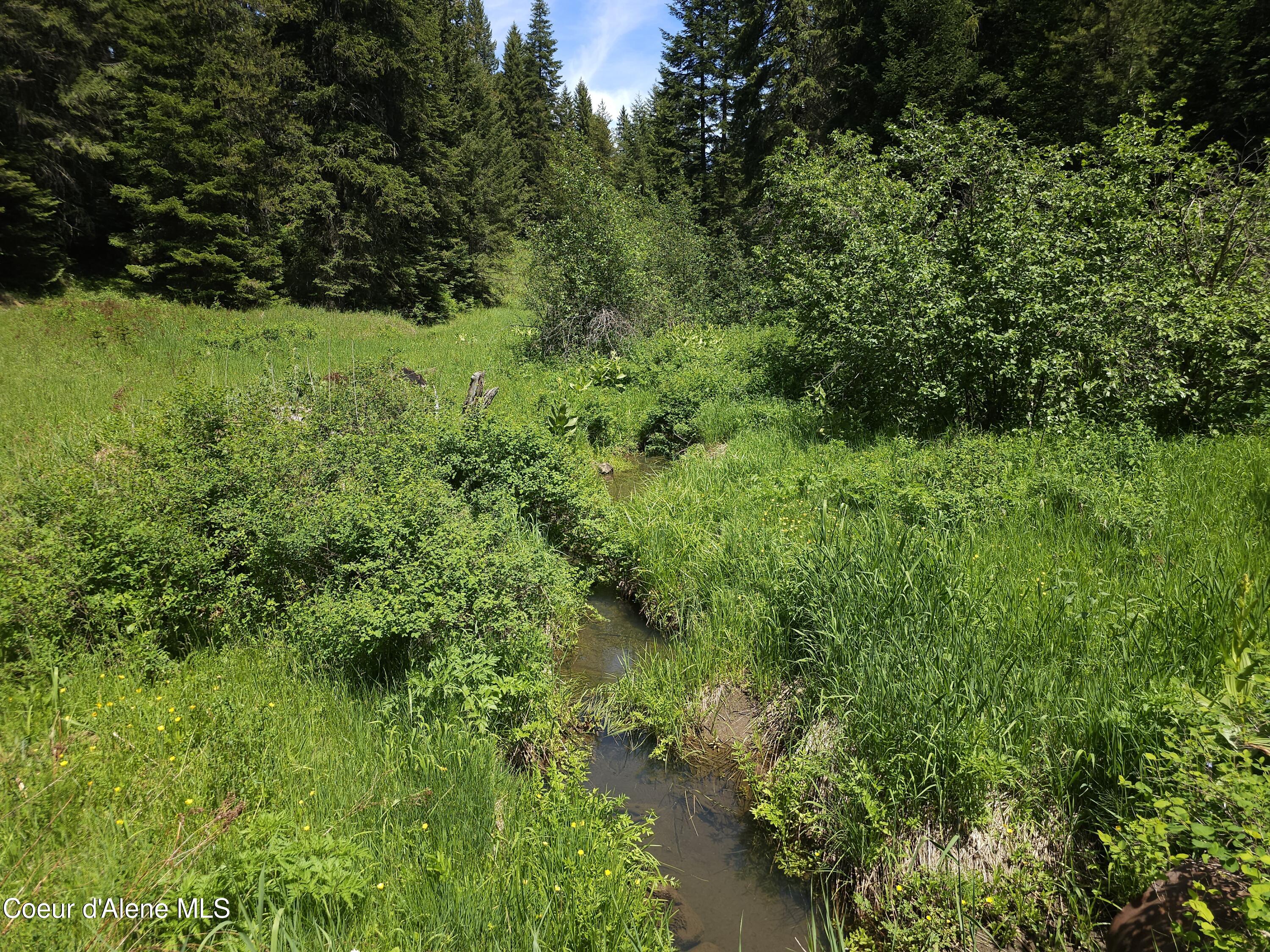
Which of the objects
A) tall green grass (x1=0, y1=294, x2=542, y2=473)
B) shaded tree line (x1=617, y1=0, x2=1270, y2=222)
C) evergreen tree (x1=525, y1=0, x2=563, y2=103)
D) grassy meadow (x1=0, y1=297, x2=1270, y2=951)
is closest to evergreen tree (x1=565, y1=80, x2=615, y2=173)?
evergreen tree (x1=525, y1=0, x2=563, y2=103)

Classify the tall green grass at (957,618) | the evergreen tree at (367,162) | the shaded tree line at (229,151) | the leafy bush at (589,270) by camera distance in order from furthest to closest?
the evergreen tree at (367,162)
the shaded tree line at (229,151)
the leafy bush at (589,270)
the tall green grass at (957,618)

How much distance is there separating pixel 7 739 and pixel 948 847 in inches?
193

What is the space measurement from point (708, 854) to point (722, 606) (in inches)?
87.9

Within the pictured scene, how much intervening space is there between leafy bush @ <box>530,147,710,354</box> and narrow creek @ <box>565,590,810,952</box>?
12369 mm

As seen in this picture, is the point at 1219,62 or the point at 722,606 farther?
the point at 1219,62

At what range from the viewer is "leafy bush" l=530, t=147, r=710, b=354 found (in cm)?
1605

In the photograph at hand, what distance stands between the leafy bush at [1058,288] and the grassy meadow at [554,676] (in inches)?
42.7

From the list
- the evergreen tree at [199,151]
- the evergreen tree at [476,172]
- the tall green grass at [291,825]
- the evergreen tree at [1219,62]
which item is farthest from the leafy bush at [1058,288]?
the evergreen tree at [476,172]

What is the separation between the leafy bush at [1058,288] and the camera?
7012mm

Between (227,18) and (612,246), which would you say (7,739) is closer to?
(612,246)

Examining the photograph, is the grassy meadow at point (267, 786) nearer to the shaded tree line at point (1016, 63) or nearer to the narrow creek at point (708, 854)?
the narrow creek at point (708, 854)

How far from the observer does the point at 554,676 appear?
5.00 m

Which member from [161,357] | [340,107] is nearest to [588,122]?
[340,107]

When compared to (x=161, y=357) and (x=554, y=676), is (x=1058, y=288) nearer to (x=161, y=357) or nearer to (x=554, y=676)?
(x=554, y=676)
